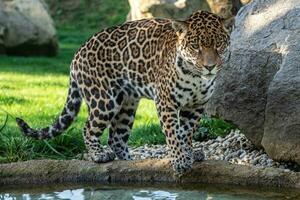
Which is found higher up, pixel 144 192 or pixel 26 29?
pixel 26 29

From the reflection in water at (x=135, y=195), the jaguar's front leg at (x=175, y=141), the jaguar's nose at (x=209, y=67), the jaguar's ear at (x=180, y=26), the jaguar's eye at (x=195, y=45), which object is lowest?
the reflection in water at (x=135, y=195)

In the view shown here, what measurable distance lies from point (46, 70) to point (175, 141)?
9.83 m

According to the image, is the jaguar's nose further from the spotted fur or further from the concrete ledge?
the concrete ledge

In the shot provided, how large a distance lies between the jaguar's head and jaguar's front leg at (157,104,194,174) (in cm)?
49

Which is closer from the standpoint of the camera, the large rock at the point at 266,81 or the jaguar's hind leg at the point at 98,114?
the large rock at the point at 266,81

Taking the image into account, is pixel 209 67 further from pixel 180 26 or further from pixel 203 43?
pixel 180 26

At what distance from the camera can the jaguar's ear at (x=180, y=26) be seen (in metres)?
7.36

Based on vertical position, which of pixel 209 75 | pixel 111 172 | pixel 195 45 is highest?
pixel 195 45

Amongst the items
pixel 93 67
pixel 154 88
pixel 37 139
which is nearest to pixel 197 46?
pixel 154 88

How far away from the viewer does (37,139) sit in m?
8.48

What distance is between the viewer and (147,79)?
8.05 meters

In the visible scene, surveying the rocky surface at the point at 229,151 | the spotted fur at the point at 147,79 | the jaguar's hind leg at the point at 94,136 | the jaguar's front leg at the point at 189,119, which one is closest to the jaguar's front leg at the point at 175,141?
the spotted fur at the point at 147,79

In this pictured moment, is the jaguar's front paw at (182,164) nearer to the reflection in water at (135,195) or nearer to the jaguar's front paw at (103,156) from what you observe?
the reflection in water at (135,195)

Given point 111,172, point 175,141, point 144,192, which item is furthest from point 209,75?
point 111,172
